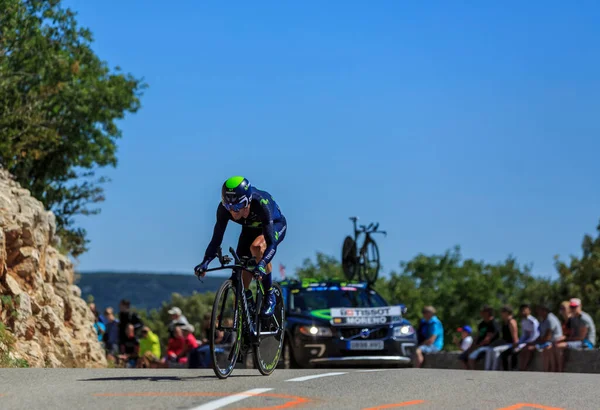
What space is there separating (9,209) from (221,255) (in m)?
9.45

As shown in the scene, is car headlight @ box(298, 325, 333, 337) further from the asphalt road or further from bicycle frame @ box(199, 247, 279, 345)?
bicycle frame @ box(199, 247, 279, 345)

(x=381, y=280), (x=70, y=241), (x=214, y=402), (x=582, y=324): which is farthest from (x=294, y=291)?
(x=381, y=280)

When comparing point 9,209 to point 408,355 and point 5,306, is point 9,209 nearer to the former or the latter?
point 5,306

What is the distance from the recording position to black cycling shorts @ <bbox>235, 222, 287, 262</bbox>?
38.4 feet

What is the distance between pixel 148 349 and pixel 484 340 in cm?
720

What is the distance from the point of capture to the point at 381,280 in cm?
11112

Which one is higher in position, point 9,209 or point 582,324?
point 9,209

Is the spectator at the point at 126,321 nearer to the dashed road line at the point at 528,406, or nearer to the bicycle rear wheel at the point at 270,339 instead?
the bicycle rear wheel at the point at 270,339

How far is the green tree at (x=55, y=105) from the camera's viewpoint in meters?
27.5

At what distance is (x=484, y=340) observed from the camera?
20.6 metres

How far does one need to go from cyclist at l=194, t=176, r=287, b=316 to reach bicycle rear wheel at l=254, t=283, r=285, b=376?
203 mm

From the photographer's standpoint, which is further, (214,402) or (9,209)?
(9,209)

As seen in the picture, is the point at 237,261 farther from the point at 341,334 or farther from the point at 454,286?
the point at 454,286

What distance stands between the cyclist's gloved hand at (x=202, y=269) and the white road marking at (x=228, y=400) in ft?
5.53
